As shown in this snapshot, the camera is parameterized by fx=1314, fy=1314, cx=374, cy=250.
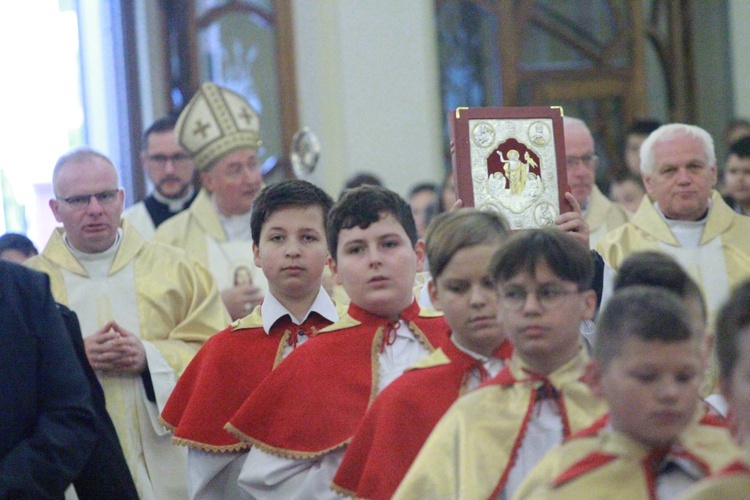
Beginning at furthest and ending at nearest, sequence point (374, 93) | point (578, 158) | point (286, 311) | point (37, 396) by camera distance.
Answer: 1. point (374, 93)
2. point (578, 158)
3. point (286, 311)
4. point (37, 396)

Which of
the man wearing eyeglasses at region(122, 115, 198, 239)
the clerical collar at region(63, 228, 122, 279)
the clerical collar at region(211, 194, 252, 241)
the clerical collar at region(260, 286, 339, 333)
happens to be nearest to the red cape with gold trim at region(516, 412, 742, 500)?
the clerical collar at region(260, 286, 339, 333)

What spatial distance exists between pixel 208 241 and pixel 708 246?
9.75 ft

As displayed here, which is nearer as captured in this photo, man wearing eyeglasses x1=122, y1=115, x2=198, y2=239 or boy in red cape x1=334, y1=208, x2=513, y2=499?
boy in red cape x1=334, y1=208, x2=513, y2=499

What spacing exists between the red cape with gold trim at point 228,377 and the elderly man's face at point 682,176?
1985mm

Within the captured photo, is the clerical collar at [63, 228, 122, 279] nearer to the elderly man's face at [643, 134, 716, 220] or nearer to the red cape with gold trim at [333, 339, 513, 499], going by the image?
the elderly man's face at [643, 134, 716, 220]

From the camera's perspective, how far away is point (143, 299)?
20.9 ft

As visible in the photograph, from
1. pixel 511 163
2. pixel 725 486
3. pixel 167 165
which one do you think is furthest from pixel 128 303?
pixel 725 486

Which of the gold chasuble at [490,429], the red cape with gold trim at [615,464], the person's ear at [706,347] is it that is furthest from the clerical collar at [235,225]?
the red cape with gold trim at [615,464]

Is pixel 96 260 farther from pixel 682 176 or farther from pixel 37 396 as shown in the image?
pixel 682 176

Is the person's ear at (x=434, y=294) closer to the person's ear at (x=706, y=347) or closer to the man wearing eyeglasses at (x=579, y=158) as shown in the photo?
the person's ear at (x=706, y=347)

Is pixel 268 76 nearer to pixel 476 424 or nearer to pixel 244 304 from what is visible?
pixel 244 304

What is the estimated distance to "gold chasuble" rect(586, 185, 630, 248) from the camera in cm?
728

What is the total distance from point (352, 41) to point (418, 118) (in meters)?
0.85

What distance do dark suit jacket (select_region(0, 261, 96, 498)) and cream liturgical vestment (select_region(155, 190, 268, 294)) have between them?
341 centimetres
